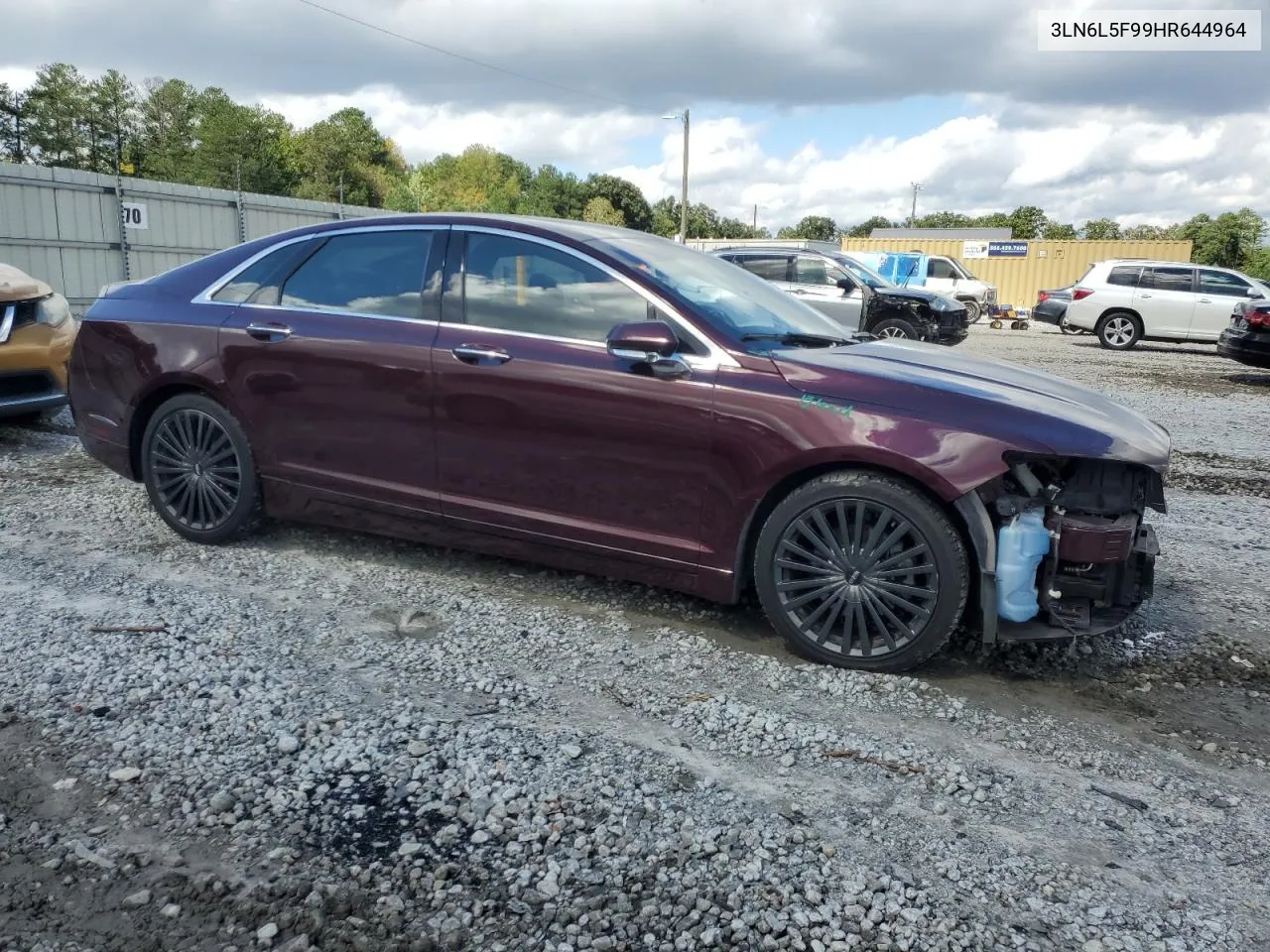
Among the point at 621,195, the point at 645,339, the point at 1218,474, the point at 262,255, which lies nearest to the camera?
the point at 645,339

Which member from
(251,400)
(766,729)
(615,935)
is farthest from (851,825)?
(251,400)

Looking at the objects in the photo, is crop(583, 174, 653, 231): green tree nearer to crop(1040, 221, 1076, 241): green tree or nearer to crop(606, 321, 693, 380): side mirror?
crop(1040, 221, 1076, 241): green tree

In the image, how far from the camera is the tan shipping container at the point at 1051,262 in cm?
3812

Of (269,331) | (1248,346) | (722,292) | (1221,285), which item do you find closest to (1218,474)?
(722,292)

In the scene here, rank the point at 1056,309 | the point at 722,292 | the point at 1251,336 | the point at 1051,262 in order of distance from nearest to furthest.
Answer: the point at 722,292
the point at 1251,336
the point at 1056,309
the point at 1051,262

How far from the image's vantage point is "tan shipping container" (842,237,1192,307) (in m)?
38.1

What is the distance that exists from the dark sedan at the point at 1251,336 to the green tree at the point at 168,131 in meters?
90.6

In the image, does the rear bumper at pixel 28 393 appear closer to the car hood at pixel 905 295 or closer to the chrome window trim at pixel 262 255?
the chrome window trim at pixel 262 255

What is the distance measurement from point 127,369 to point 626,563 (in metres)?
2.78

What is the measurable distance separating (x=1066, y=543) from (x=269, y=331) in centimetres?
349

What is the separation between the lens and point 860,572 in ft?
11.5

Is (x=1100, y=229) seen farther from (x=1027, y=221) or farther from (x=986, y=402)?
(x=986, y=402)

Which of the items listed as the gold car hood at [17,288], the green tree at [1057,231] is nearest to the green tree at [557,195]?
the green tree at [1057,231]

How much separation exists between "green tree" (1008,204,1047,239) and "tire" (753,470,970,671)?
107 m
